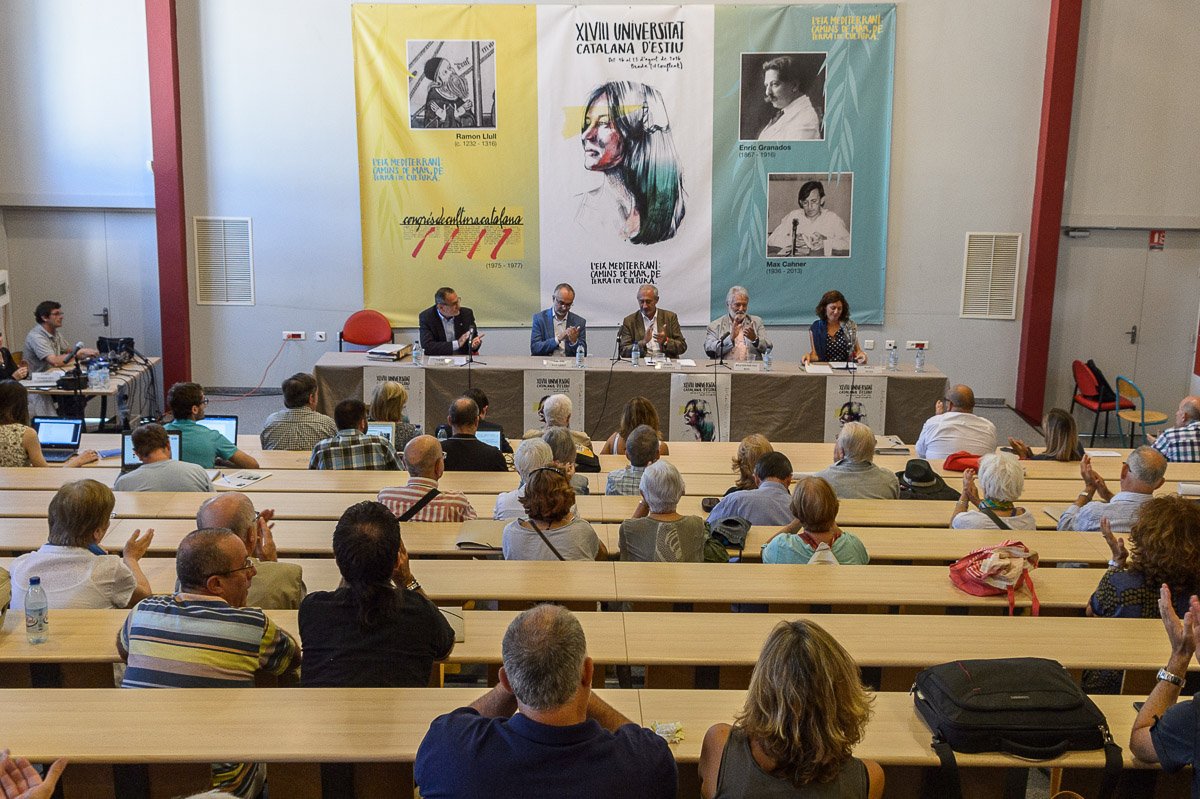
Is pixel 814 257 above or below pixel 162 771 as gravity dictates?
above

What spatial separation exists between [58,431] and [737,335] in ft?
15.9

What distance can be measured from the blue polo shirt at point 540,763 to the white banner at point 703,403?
5.83m

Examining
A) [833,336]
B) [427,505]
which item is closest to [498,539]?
[427,505]

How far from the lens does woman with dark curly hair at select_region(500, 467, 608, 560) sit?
3908mm

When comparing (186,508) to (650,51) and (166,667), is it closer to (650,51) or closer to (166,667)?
(166,667)

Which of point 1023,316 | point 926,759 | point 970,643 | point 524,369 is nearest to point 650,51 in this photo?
point 524,369

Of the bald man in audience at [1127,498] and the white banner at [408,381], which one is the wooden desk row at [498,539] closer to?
the bald man in audience at [1127,498]

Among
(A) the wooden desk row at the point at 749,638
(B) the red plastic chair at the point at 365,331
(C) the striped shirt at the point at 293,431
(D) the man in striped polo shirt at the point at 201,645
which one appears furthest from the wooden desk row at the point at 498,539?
(B) the red plastic chair at the point at 365,331

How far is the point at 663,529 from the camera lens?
13.2 feet

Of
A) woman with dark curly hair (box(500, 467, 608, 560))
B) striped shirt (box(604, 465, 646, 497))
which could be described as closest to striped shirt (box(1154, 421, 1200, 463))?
striped shirt (box(604, 465, 646, 497))

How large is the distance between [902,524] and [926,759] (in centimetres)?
231

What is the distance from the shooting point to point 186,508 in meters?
4.65

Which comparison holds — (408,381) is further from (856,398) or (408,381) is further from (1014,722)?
(1014,722)

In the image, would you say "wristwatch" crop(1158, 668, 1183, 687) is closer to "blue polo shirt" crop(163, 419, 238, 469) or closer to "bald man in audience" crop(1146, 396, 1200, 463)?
"bald man in audience" crop(1146, 396, 1200, 463)
